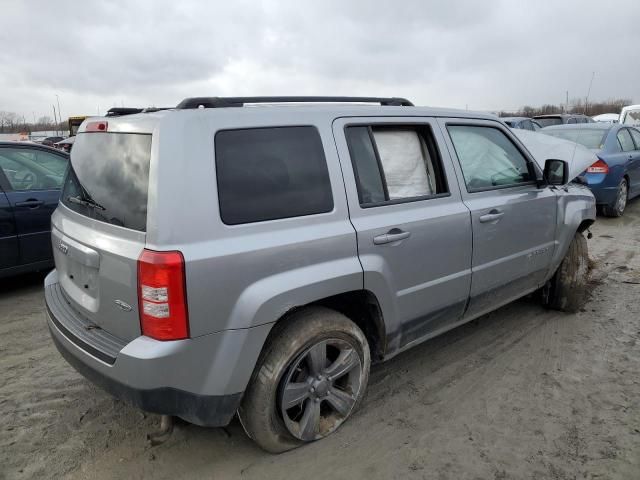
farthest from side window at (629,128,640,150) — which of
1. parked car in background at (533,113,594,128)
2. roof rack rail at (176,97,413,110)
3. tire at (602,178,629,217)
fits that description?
parked car in background at (533,113,594,128)

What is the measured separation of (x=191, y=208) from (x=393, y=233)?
1.17 m

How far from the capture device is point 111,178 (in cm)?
239

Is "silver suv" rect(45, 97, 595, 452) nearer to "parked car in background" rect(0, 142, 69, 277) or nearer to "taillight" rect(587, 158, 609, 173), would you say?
"parked car in background" rect(0, 142, 69, 277)

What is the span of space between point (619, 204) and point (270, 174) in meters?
8.16

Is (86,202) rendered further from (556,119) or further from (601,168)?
(556,119)

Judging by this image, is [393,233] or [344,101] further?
[344,101]

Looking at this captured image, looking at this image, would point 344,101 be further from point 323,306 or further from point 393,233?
point 323,306

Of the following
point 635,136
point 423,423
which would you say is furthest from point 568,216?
point 635,136

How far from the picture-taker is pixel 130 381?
2.13m

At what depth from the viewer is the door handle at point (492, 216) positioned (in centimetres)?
325

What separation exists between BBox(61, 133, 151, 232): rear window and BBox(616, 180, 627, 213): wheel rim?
28.0 ft

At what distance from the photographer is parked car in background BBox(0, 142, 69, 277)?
15.4ft

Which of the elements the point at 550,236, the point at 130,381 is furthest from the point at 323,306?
the point at 550,236

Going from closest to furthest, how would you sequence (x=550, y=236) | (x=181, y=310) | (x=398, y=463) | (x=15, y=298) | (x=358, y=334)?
(x=181, y=310)
(x=398, y=463)
(x=358, y=334)
(x=550, y=236)
(x=15, y=298)
